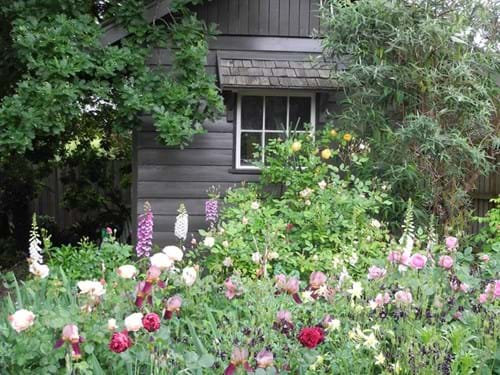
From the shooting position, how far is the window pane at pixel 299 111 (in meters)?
6.96

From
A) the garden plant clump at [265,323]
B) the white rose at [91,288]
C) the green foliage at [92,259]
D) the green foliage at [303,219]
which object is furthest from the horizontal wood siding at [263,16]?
the white rose at [91,288]

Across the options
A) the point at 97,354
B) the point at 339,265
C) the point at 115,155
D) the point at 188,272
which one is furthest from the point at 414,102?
the point at 115,155

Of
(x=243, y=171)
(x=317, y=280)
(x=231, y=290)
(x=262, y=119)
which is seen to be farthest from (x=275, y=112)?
(x=317, y=280)

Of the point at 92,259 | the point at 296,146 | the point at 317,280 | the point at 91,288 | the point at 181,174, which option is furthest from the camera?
the point at 181,174

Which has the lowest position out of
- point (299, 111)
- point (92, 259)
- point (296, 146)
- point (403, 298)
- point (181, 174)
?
point (92, 259)

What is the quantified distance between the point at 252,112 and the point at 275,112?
0.26 meters

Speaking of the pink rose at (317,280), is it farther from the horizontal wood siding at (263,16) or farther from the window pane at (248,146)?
the horizontal wood siding at (263,16)

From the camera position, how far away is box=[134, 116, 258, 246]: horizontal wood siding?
6.76 meters

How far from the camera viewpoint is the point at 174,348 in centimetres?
273

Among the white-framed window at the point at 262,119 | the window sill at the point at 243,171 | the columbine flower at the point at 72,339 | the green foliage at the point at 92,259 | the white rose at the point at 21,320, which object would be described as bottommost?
the green foliage at the point at 92,259

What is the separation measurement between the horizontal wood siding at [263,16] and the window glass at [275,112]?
73 cm

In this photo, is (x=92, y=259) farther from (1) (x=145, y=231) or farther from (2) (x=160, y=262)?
(2) (x=160, y=262)

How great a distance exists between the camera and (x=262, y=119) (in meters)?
→ 6.93

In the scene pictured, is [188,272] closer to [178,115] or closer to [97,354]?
[97,354]
